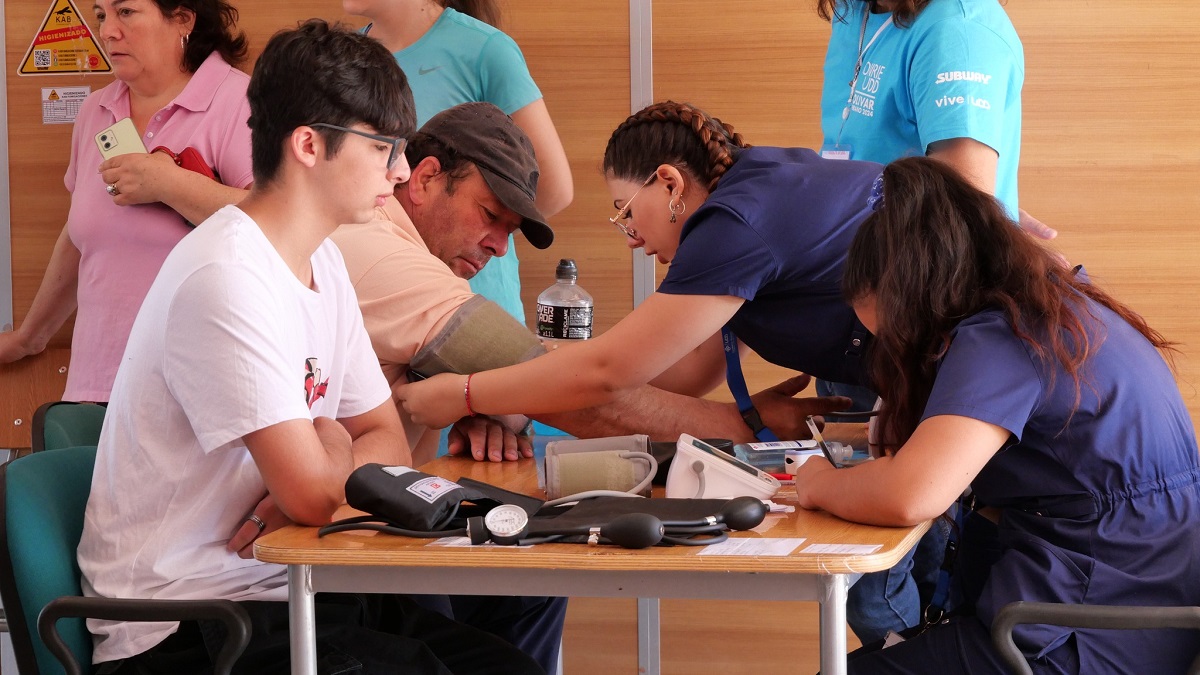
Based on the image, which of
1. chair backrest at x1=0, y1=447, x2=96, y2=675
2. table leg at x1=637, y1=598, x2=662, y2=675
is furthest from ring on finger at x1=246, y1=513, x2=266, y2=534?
table leg at x1=637, y1=598, x2=662, y2=675

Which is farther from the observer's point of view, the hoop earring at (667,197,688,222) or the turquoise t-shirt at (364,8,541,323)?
the turquoise t-shirt at (364,8,541,323)

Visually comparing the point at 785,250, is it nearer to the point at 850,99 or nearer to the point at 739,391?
the point at 739,391

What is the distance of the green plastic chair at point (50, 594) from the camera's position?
131 cm

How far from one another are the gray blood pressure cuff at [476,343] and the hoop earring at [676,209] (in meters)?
0.34

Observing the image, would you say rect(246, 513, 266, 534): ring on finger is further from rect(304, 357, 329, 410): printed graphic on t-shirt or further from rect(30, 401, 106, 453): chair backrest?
rect(30, 401, 106, 453): chair backrest

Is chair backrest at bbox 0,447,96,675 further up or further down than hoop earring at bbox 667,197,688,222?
further down

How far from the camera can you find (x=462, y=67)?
2.65m

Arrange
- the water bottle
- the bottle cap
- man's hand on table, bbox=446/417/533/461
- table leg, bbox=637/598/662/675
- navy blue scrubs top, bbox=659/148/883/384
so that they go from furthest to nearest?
table leg, bbox=637/598/662/675, the bottle cap, the water bottle, man's hand on table, bbox=446/417/533/461, navy blue scrubs top, bbox=659/148/883/384

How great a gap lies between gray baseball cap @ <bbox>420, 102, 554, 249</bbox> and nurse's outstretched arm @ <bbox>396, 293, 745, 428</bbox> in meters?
0.36

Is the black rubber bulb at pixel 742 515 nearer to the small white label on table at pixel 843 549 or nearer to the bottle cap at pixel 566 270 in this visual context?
the small white label on table at pixel 843 549

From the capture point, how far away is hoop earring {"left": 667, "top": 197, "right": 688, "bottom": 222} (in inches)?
80.6

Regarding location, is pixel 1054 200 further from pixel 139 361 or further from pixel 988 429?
pixel 139 361

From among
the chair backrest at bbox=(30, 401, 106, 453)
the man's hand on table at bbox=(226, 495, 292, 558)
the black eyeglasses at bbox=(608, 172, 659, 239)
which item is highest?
the black eyeglasses at bbox=(608, 172, 659, 239)

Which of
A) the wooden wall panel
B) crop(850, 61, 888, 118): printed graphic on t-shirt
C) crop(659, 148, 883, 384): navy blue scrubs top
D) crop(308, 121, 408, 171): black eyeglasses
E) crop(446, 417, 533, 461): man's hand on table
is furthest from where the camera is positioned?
the wooden wall panel
